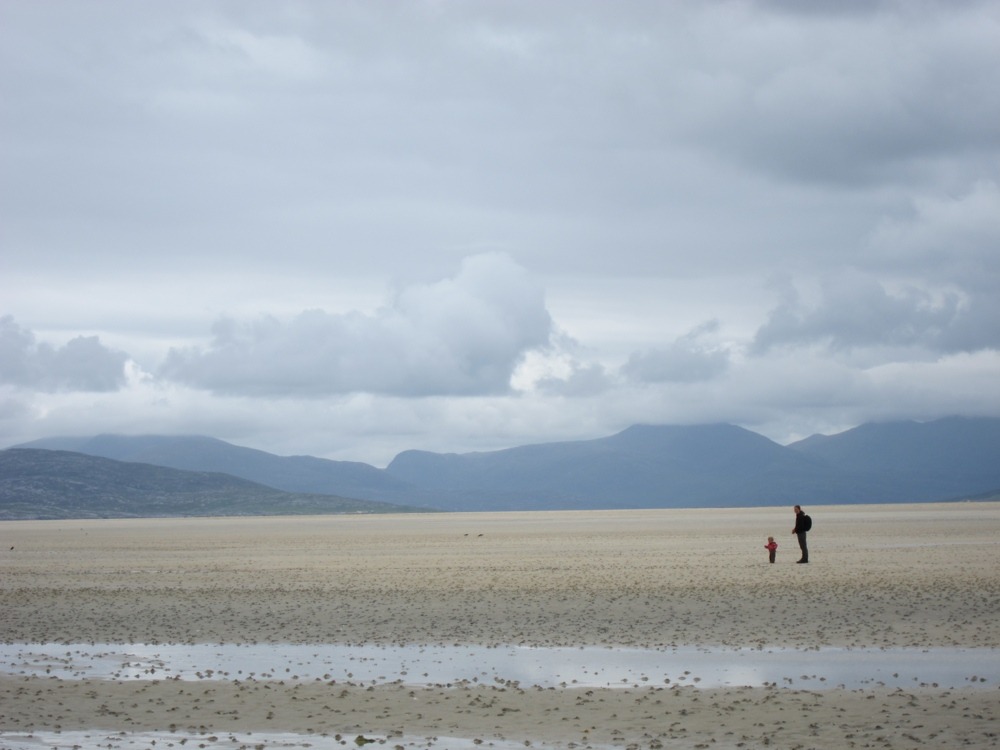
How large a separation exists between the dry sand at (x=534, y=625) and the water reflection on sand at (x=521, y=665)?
626 mm

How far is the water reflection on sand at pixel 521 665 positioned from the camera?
17.5 meters

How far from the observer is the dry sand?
14.7m

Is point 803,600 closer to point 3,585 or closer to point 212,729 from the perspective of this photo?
point 212,729

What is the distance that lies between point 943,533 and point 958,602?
36.5 m

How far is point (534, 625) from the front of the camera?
24844 mm

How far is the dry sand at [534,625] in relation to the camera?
580 inches

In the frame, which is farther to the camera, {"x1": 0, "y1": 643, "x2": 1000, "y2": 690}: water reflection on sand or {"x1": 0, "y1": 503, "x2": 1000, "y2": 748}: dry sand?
{"x1": 0, "y1": 643, "x2": 1000, "y2": 690}: water reflection on sand

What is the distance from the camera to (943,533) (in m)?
59.3

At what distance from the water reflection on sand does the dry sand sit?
63 cm

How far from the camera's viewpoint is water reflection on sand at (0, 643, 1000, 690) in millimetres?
17531

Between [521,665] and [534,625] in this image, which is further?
[534,625]

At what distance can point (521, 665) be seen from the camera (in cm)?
1967

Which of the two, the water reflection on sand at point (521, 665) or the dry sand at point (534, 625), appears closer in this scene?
the dry sand at point (534, 625)

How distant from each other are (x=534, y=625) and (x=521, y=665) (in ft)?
17.1
